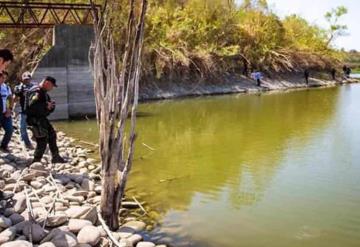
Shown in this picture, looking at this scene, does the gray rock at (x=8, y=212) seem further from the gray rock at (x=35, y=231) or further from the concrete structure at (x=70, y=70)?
the concrete structure at (x=70, y=70)

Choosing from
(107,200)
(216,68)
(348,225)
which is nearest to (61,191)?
(107,200)

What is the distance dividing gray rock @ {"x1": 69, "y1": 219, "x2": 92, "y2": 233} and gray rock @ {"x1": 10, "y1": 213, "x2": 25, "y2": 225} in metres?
0.72

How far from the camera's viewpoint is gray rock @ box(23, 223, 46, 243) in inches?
263

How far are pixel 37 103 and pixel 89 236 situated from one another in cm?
401

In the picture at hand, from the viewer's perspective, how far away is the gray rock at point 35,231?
6.68 meters

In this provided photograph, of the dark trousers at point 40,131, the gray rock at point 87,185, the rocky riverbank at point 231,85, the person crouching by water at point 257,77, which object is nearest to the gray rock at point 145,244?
the gray rock at point 87,185

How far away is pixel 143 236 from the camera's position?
7.73m

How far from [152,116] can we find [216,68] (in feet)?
53.4

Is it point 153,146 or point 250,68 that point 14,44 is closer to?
point 153,146

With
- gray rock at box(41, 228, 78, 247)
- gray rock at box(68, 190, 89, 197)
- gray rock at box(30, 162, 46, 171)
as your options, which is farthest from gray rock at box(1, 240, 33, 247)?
gray rock at box(30, 162, 46, 171)

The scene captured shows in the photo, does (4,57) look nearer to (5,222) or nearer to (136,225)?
(5,222)

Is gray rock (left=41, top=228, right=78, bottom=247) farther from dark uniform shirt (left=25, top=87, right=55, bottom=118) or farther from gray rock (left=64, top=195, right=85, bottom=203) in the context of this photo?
dark uniform shirt (left=25, top=87, right=55, bottom=118)

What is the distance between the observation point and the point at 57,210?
7855 mm

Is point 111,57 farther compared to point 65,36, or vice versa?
point 65,36
